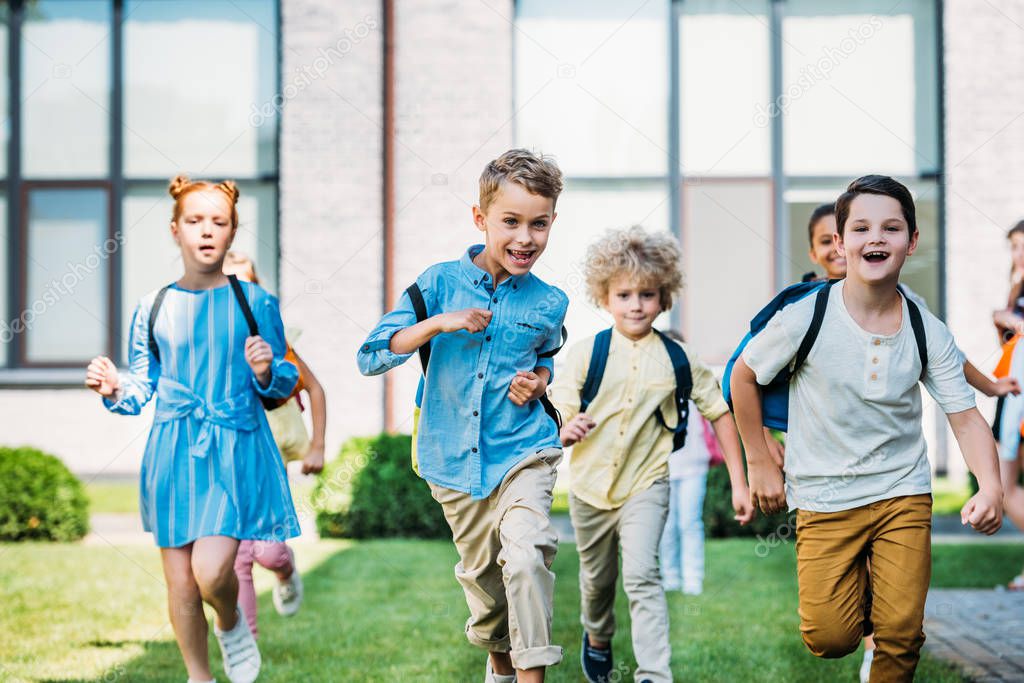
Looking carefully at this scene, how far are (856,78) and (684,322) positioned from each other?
2909 millimetres

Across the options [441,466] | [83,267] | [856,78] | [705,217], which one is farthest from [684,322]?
[441,466]

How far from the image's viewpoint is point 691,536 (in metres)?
7.61

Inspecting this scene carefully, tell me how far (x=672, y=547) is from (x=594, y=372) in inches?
105

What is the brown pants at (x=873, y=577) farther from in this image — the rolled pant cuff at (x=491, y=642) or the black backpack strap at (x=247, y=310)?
the black backpack strap at (x=247, y=310)

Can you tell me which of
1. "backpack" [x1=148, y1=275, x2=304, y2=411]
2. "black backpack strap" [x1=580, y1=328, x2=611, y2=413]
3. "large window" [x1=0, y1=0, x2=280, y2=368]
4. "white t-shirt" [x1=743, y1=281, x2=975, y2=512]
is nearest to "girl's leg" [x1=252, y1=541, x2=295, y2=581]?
"backpack" [x1=148, y1=275, x2=304, y2=411]

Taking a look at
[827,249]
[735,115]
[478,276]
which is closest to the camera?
[478,276]

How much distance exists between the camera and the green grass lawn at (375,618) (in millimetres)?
5602

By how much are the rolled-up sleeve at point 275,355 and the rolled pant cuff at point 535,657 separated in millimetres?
1462

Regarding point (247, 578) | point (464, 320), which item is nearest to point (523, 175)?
point (464, 320)

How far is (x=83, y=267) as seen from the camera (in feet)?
42.1

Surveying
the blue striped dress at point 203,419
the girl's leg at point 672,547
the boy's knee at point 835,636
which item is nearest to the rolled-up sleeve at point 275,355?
the blue striped dress at point 203,419

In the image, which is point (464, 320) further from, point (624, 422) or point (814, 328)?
point (624, 422)

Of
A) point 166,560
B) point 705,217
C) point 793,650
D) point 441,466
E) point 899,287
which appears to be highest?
point 705,217

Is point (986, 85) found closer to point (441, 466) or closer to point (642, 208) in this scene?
point (642, 208)
